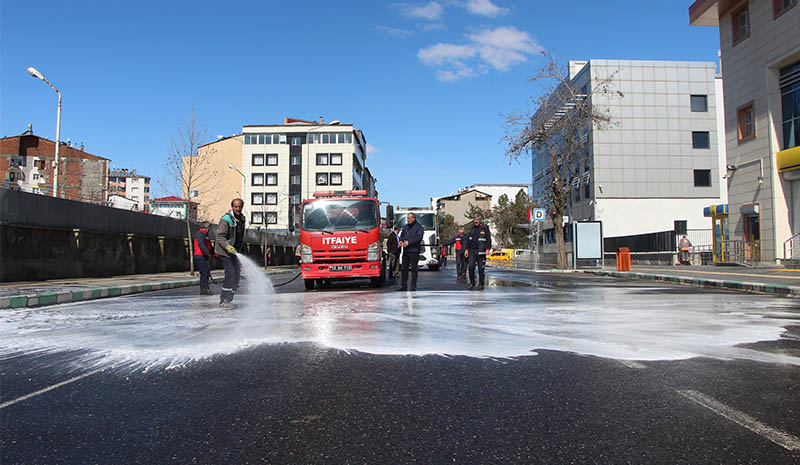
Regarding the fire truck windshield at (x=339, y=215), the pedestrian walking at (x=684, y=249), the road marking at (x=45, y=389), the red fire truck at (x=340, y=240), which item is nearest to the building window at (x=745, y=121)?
the pedestrian walking at (x=684, y=249)

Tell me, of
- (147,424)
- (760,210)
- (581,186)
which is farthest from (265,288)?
(581,186)

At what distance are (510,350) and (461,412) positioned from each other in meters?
1.93

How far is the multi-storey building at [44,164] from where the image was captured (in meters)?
65.7

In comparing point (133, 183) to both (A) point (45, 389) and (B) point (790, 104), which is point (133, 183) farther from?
(A) point (45, 389)

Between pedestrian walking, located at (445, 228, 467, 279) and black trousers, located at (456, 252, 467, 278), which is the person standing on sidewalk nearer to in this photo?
black trousers, located at (456, 252, 467, 278)

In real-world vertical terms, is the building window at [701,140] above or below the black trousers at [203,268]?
above

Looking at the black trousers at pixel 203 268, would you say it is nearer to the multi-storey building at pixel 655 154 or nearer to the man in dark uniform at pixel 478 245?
the man in dark uniform at pixel 478 245

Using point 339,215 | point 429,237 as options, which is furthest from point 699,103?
point 339,215

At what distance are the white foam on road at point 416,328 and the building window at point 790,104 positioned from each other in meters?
17.4

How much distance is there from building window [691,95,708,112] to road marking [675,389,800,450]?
50.0 meters

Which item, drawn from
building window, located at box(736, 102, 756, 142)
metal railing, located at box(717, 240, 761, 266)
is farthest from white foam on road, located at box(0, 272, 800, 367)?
building window, located at box(736, 102, 756, 142)

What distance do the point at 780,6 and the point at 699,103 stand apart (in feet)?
81.8

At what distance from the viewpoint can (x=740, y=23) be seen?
87.6 ft

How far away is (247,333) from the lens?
6074 millimetres
